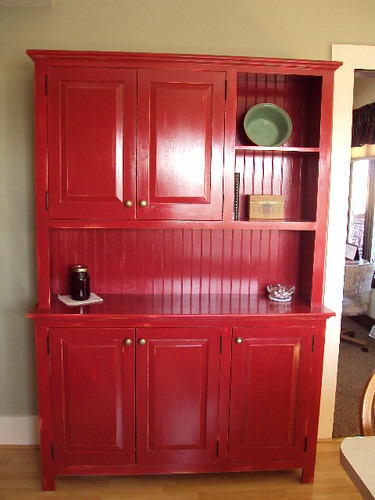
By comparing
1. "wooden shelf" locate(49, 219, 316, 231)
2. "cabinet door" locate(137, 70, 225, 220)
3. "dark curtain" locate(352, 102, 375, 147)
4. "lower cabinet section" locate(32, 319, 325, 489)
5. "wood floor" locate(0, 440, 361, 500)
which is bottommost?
"wood floor" locate(0, 440, 361, 500)

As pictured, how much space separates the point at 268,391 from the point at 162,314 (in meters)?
0.67

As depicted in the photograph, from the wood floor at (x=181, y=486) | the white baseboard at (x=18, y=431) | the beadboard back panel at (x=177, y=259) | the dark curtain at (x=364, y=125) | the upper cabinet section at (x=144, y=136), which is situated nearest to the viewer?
the upper cabinet section at (x=144, y=136)

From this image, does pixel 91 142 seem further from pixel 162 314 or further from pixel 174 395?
pixel 174 395

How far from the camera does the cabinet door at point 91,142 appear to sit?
2.04 metres

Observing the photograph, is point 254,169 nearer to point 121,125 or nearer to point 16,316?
point 121,125

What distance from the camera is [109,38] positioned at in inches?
91.0

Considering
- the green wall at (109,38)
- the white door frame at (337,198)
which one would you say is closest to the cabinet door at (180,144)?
the green wall at (109,38)

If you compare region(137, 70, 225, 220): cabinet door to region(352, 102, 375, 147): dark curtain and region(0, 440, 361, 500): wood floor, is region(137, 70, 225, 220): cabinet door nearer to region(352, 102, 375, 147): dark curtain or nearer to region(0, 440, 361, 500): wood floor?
region(0, 440, 361, 500): wood floor

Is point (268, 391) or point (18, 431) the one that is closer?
point (268, 391)

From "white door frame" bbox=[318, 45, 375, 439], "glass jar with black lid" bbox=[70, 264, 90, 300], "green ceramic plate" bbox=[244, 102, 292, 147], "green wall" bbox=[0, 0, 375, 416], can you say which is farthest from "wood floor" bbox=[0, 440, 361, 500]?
"green ceramic plate" bbox=[244, 102, 292, 147]

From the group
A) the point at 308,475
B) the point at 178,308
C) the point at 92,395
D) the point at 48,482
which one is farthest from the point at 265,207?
the point at 48,482

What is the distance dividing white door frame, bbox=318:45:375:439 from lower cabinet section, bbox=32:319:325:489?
18.1 inches

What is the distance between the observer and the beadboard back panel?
2391 millimetres

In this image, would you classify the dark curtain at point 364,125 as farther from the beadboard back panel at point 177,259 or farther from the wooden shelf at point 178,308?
the wooden shelf at point 178,308
